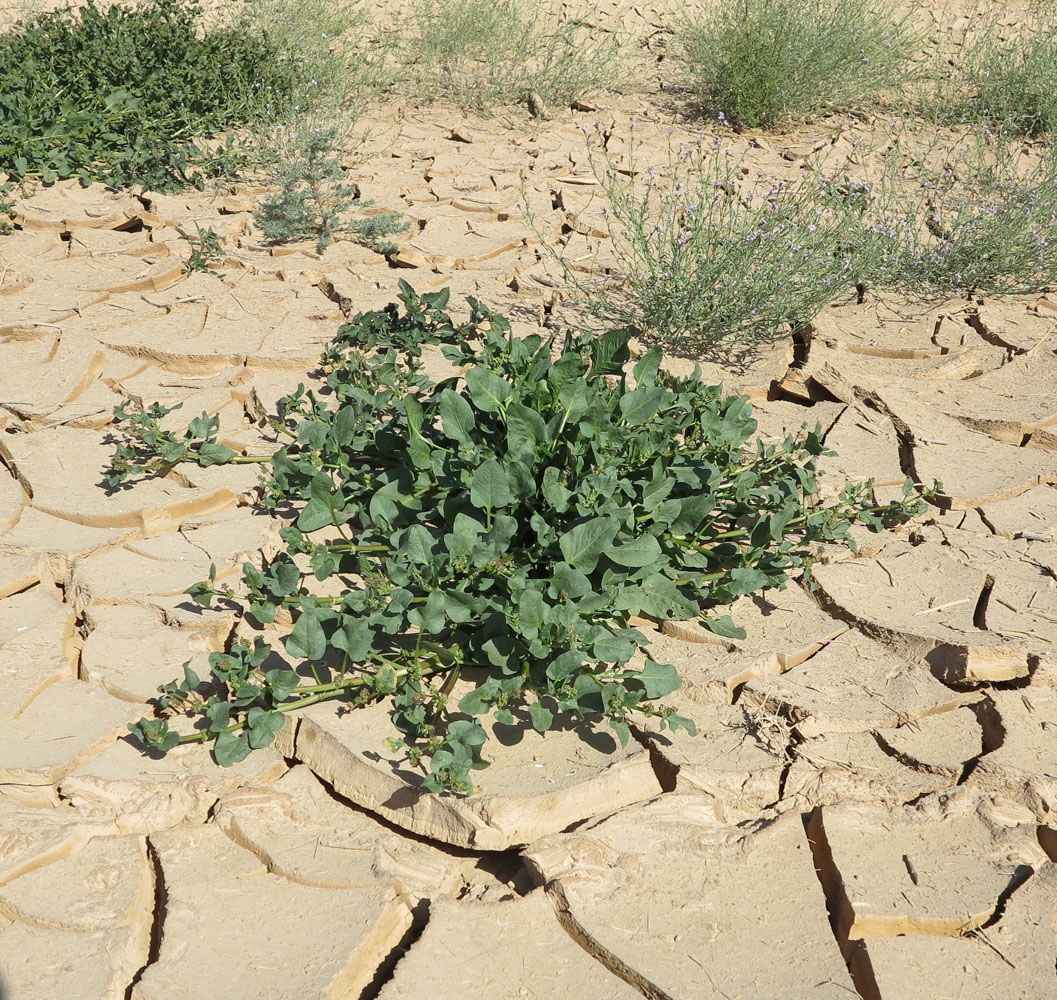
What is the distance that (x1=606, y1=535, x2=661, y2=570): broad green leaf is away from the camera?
7.43 feet

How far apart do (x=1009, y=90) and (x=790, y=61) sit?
1550 mm

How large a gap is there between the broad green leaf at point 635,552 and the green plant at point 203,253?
2.71 meters

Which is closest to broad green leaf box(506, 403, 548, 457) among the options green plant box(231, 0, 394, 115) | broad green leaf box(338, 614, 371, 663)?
broad green leaf box(338, 614, 371, 663)

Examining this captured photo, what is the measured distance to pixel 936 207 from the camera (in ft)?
17.4

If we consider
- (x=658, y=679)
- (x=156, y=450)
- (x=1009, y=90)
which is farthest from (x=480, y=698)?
(x=1009, y=90)

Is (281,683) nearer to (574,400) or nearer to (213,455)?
(574,400)

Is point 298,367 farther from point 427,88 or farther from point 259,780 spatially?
point 427,88

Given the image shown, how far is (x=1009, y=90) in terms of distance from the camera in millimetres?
6590

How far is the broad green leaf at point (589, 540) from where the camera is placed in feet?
7.28

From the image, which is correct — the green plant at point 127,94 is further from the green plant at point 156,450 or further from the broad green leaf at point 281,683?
the broad green leaf at point 281,683

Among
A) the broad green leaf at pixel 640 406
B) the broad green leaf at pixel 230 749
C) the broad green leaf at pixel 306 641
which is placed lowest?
the broad green leaf at pixel 230 749

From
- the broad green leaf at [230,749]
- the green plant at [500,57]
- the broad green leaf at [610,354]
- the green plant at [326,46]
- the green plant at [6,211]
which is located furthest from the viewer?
the green plant at [500,57]

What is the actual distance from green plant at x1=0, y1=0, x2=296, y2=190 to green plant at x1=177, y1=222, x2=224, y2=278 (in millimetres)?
752

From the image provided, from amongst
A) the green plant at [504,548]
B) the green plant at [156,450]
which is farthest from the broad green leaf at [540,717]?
the green plant at [156,450]
